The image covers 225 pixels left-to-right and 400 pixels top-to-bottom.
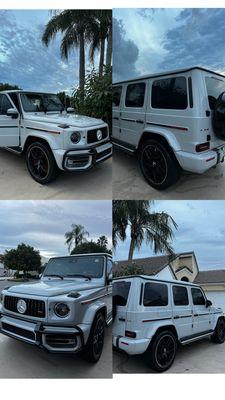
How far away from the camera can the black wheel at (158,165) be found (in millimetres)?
3332

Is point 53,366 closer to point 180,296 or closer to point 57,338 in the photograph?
point 57,338

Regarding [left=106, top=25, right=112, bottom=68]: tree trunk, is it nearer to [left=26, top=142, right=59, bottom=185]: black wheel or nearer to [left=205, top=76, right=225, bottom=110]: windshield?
[left=205, top=76, right=225, bottom=110]: windshield

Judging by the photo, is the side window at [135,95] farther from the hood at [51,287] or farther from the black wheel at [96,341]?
the black wheel at [96,341]

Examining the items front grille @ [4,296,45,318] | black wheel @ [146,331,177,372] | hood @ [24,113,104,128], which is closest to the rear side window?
black wheel @ [146,331,177,372]

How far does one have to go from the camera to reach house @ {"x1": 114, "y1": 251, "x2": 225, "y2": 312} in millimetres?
3449

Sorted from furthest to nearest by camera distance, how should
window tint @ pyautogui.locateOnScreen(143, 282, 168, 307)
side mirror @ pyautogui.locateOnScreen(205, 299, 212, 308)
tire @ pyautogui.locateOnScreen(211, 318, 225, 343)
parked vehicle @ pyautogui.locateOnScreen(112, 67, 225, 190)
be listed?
tire @ pyautogui.locateOnScreen(211, 318, 225, 343), side mirror @ pyautogui.locateOnScreen(205, 299, 212, 308), window tint @ pyautogui.locateOnScreen(143, 282, 168, 307), parked vehicle @ pyautogui.locateOnScreen(112, 67, 225, 190)

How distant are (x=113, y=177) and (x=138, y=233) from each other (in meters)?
0.69

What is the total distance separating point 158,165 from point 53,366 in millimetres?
2350

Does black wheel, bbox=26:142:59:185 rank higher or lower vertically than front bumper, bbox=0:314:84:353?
higher

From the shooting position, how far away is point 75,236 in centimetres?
361

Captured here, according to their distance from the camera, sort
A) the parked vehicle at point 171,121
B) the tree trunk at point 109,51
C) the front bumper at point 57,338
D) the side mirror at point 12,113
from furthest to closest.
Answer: the side mirror at point 12,113 → the tree trunk at point 109,51 → the parked vehicle at point 171,121 → the front bumper at point 57,338

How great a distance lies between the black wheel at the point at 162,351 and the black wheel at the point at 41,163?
2061 mm

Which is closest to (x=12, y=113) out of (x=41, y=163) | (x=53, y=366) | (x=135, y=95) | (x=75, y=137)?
(x=41, y=163)

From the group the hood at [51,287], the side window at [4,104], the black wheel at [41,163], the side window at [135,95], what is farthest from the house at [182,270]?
the side window at [4,104]
